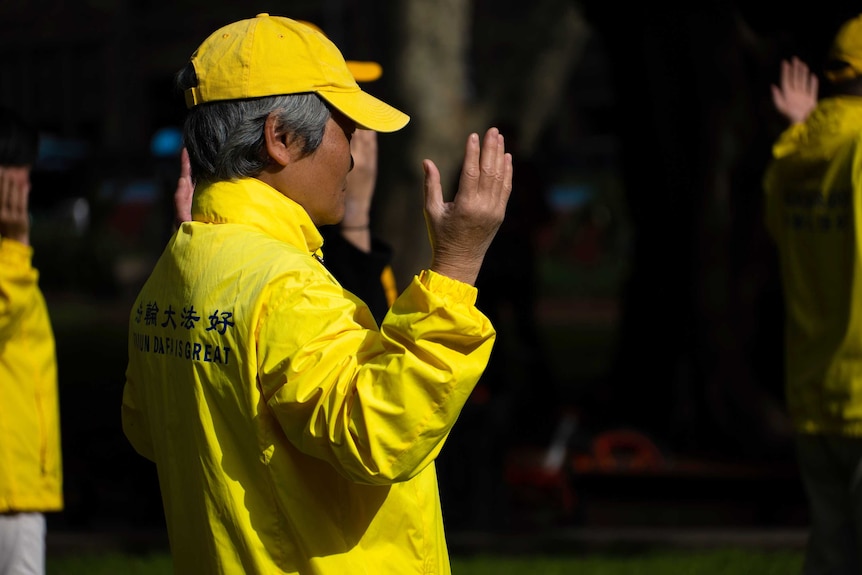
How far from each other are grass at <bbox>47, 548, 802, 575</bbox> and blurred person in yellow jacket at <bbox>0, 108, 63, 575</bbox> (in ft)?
5.99

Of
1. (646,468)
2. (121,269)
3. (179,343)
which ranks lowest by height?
(121,269)

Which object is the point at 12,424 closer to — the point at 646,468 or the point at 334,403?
the point at 334,403

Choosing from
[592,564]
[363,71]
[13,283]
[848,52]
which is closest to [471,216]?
[363,71]

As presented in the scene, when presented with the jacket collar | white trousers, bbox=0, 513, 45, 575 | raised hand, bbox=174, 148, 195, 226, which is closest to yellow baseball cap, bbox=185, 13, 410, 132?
the jacket collar

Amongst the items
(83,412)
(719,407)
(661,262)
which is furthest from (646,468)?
(83,412)

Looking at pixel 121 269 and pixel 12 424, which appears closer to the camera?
A: pixel 12 424

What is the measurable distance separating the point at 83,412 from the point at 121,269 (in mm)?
12190

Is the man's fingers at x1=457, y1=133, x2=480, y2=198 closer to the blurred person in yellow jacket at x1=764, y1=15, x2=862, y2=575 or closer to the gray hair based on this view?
the gray hair

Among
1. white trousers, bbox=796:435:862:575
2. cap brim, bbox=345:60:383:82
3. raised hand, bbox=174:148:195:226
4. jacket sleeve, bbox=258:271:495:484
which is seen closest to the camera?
jacket sleeve, bbox=258:271:495:484

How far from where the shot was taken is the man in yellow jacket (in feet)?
6.77

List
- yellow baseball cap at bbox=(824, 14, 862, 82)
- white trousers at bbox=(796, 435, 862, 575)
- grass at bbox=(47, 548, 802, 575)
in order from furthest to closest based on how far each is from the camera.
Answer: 1. grass at bbox=(47, 548, 802, 575)
2. white trousers at bbox=(796, 435, 862, 575)
3. yellow baseball cap at bbox=(824, 14, 862, 82)

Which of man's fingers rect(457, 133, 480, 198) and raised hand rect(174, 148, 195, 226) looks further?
raised hand rect(174, 148, 195, 226)

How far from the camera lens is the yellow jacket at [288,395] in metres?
2.05

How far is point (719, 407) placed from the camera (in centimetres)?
793
